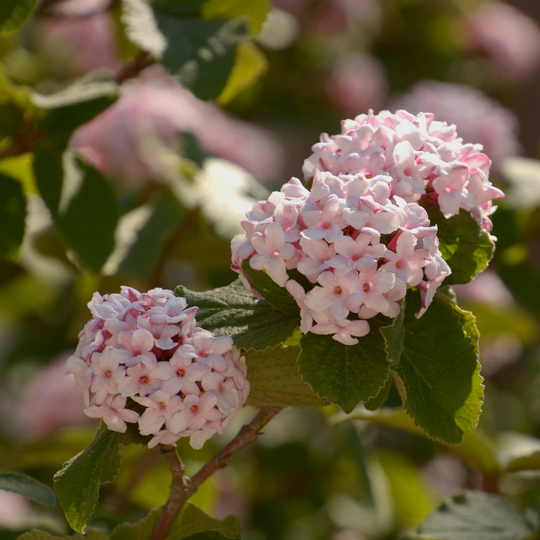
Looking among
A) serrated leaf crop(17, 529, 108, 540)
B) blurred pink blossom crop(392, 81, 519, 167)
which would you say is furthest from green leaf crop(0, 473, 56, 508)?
blurred pink blossom crop(392, 81, 519, 167)

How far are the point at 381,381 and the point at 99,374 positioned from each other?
16cm

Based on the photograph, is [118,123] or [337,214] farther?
[118,123]

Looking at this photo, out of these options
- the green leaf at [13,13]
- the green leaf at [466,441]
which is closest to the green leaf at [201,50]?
the green leaf at [13,13]

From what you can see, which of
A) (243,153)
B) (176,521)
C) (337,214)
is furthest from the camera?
(243,153)

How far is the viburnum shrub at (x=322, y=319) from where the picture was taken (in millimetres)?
375

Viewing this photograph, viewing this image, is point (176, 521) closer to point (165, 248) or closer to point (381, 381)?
point (381, 381)

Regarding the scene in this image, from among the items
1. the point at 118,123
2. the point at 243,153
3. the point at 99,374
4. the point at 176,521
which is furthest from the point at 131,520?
the point at 243,153

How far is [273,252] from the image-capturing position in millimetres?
386

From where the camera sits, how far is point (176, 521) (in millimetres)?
491

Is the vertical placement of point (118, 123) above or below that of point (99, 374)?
below

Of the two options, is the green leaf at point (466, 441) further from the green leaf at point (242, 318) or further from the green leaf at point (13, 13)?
the green leaf at point (13, 13)

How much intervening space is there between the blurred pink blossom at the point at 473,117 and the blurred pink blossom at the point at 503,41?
90 cm

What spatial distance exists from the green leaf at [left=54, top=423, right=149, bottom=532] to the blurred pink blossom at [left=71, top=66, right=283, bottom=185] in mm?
618

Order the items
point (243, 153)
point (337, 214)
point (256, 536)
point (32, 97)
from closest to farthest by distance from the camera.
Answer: point (337, 214) < point (32, 97) < point (256, 536) < point (243, 153)
